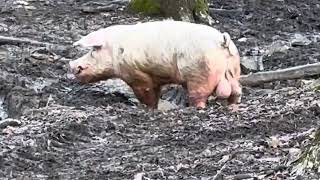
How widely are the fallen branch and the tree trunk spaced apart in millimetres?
3248

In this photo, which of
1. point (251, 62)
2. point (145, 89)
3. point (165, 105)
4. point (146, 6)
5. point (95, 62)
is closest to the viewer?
point (145, 89)

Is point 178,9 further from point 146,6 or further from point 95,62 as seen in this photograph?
point 95,62

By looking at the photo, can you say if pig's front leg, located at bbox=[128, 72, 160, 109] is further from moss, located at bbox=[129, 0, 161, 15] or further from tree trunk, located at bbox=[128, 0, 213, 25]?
moss, located at bbox=[129, 0, 161, 15]

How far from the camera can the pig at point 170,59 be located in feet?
27.3

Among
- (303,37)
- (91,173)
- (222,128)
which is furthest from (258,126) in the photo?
(303,37)

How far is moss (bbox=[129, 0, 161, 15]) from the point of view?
43.0 ft

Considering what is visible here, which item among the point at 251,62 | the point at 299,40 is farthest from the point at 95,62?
the point at 299,40

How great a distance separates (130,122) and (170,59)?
0.99m

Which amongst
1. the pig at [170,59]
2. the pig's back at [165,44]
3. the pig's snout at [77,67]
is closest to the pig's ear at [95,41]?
the pig at [170,59]

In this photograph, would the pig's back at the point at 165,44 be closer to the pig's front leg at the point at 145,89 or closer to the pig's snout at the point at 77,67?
the pig's front leg at the point at 145,89

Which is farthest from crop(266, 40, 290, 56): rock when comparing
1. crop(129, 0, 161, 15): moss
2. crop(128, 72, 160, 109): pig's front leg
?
crop(128, 72, 160, 109): pig's front leg

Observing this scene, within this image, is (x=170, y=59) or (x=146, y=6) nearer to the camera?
(x=170, y=59)

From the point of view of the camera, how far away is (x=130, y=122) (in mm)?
7773

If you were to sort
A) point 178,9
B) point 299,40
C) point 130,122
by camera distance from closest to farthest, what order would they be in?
point 130,122 → point 299,40 → point 178,9
